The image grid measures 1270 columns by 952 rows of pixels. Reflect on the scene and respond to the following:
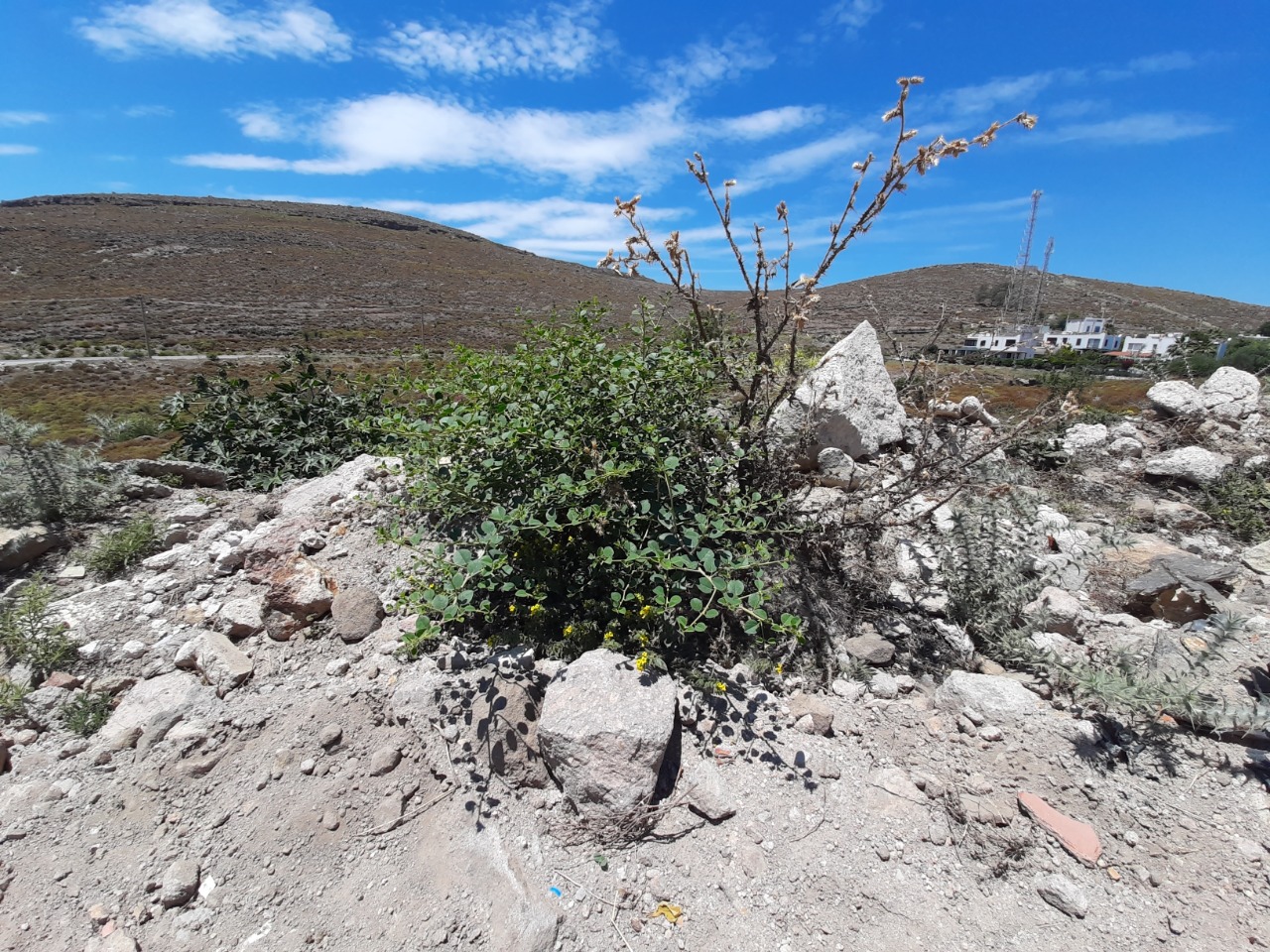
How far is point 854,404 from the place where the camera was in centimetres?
488

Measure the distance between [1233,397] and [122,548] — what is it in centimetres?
942

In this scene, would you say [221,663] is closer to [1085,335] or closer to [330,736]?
[330,736]

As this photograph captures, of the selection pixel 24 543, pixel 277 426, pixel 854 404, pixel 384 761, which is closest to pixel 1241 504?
pixel 854 404

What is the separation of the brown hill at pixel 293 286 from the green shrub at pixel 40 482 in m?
36.1

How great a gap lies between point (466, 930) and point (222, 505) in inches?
137

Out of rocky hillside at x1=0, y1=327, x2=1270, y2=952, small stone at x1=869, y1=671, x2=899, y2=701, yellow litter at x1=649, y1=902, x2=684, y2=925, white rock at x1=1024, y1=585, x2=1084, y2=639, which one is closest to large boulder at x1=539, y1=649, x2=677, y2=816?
rocky hillside at x1=0, y1=327, x2=1270, y2=952

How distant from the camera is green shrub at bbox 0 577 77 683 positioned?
266cm

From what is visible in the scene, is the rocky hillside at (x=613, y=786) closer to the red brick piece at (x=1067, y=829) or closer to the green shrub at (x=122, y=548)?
the red brick piece at (x=1067, y=829)

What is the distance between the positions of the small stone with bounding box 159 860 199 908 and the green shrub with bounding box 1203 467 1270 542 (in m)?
6.06

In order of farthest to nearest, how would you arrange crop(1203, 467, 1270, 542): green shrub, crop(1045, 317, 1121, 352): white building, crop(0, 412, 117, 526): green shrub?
crop(1045, 317, 1121, 352): white building < crop(1203, 467, 1270, 542): green shrub < crop(0, 412, 117, 526): green shrub

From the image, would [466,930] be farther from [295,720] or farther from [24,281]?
[24,281]

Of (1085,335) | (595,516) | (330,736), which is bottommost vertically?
(330,736)

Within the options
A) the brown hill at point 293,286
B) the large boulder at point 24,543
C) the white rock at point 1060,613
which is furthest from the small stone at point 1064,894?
the brown hill at point 293,286

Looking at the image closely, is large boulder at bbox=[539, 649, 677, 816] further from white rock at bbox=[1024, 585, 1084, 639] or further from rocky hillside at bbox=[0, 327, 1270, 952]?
white rock at bbox=[1024, 585, 1084, 639]
